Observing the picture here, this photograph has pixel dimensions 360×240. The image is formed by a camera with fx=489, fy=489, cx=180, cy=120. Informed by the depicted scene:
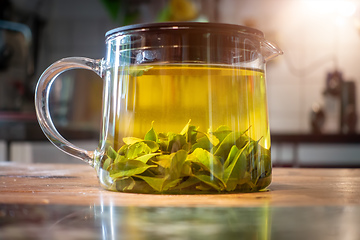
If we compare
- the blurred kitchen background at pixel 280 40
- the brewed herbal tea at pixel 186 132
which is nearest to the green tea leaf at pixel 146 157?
the brewed herbal tea at pixel 186 132

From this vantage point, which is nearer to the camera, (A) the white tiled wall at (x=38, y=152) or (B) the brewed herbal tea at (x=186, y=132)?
(B) the brewed herbal tea at (x=186, y=132)

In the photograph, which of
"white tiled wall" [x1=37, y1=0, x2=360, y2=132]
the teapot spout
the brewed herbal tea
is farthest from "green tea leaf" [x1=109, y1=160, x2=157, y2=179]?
"white tiled wall" [x1=37, y1=0, x2=360, y2=132]

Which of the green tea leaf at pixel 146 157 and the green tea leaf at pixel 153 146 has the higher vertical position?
the green tea leaf at pixel 153 146

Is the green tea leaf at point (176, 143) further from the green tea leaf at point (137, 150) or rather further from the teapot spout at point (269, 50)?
the teapot spout at point (269, 50)

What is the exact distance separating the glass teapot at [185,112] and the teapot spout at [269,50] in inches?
0.5

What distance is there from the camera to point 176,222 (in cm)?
22

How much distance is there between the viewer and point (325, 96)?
2607 mm

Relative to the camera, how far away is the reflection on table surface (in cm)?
20

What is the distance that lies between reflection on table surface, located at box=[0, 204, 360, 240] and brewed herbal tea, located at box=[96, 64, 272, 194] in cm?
7

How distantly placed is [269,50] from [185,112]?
0.11 metres

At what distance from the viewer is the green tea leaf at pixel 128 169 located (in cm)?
34

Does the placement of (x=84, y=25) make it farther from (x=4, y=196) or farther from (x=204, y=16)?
(x=4, y=196)

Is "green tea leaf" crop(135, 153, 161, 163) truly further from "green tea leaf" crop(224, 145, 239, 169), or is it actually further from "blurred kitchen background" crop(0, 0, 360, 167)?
"blurred kitchen background" crop(0, 0, 360, 167)

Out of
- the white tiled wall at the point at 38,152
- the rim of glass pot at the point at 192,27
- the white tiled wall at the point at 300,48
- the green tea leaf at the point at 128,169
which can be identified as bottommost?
the white tiled wall at the point at 38,152
